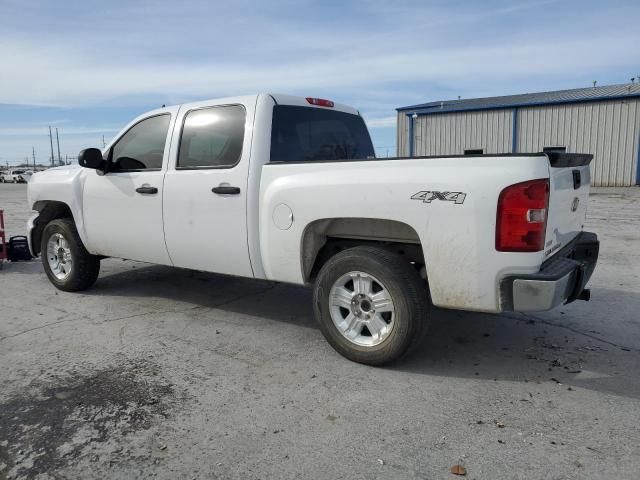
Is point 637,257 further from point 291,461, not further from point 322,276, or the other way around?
point 291,461

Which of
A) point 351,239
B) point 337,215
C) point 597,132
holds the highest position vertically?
point 597,132

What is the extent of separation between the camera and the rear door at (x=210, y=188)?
437 cm

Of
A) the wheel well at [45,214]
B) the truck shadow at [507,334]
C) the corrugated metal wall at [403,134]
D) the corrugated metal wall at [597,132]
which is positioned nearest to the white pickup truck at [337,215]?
the wheel well at [45,214]

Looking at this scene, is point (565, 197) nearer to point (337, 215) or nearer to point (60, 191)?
point (337, 215)

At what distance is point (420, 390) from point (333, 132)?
2653 mm

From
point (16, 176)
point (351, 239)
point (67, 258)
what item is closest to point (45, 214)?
point (67, 258)

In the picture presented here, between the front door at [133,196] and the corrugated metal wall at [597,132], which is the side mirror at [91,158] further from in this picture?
the corrugated metal wall at [597,132]

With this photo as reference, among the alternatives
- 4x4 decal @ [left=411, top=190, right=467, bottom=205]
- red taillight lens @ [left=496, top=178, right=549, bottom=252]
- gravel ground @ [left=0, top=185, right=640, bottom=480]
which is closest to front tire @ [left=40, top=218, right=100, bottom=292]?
gravel ground @ [left=0, top=185, right=640, bottom=480]

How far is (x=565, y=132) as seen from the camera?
24.8 metres

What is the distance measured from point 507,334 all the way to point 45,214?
5210 millimetres

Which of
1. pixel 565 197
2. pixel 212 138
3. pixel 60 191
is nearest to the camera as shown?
pixel 565 197

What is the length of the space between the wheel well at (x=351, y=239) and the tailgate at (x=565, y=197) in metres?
0.85

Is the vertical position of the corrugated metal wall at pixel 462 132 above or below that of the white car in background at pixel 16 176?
above

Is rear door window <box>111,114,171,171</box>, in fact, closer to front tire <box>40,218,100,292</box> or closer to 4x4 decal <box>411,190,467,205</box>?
front tire <box>40,218,100,292</box>
